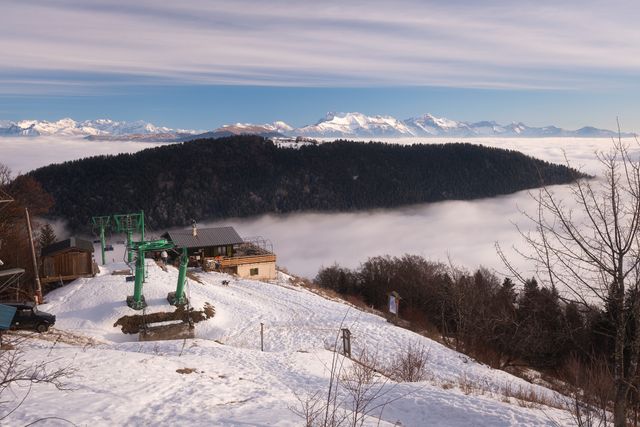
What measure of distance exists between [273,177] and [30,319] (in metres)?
145

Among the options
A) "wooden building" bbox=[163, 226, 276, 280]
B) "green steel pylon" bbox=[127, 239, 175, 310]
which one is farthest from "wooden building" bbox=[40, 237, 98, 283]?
"wooden building" bbox=[163, 226, 276, 280]

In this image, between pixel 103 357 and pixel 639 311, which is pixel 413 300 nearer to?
pixel 103 357

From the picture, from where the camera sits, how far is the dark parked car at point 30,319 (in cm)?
2019

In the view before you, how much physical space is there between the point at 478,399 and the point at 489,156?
605 feet

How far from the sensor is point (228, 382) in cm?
1247

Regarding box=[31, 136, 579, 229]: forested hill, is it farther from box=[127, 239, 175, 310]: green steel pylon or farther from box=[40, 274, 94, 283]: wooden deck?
box=[127, 239, 175, 310]: green steel pylon

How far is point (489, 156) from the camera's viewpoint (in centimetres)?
18175

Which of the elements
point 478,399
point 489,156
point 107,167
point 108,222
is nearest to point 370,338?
point 478,399

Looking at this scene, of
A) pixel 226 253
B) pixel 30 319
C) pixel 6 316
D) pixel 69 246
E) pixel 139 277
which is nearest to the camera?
pixel 6 316

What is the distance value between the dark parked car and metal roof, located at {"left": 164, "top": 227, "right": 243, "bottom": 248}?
23.3 metres

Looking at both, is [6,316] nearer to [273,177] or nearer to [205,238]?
[205,238]

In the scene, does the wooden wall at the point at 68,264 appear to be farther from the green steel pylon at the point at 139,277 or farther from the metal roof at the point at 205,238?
the metal roof at the point at 205,238

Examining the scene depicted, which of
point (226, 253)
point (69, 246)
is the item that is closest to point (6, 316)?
point (69, 246)

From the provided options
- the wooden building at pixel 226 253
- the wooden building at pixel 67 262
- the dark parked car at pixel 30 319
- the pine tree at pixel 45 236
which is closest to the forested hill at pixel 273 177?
the pine tree at pixel 45 236
